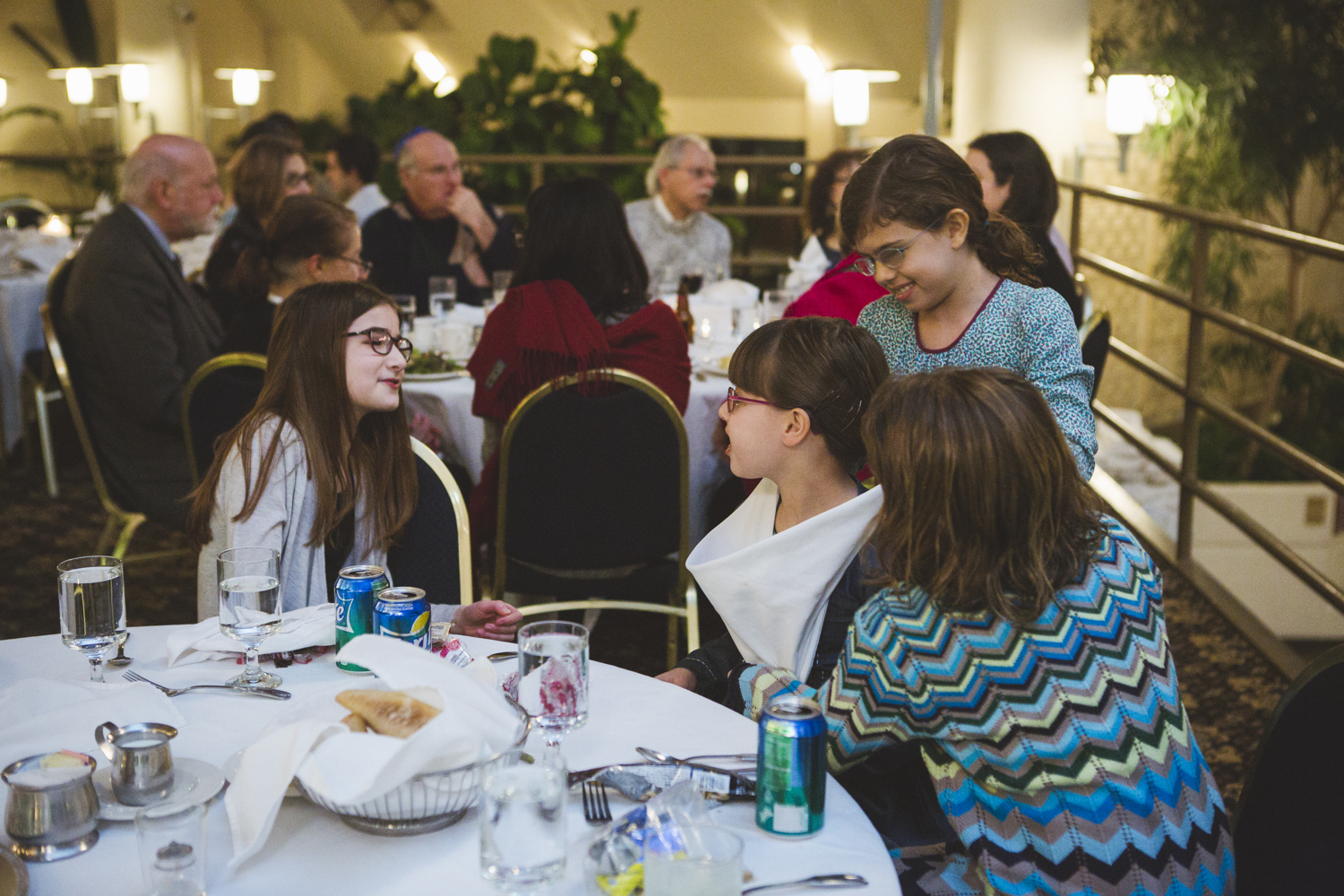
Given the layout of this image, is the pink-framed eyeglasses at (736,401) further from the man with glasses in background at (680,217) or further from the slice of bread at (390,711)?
the man with glasses in background at (680,217)

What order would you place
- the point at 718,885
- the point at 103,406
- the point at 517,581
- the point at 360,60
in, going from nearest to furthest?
1. the point at 718,885
2. the point at 517,581
3. the point at 103,406
4. the point at 360,60

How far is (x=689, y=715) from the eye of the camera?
4.53ft

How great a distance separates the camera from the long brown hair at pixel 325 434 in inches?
74.5

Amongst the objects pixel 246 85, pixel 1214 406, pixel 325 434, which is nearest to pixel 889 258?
pixel 325 434

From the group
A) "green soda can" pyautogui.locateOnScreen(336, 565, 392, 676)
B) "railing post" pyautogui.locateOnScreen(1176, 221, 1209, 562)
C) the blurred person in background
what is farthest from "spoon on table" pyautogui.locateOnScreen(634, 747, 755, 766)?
the blurred person in background

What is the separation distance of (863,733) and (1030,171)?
236 centimetres

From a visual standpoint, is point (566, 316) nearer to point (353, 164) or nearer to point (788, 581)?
point (788, 581)

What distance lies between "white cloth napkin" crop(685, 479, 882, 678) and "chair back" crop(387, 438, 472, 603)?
1.56ft

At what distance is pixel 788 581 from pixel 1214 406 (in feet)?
8.83

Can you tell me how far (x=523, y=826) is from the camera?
1005mm

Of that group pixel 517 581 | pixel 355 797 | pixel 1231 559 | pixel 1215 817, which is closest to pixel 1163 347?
pixel 1231 559

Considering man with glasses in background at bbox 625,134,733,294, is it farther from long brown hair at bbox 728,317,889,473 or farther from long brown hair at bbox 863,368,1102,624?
long brown hair at bbox 863,368,1102,624

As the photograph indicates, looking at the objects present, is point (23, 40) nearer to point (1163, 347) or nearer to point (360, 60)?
point (360, 60)

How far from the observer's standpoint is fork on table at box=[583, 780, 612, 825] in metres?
1.14
